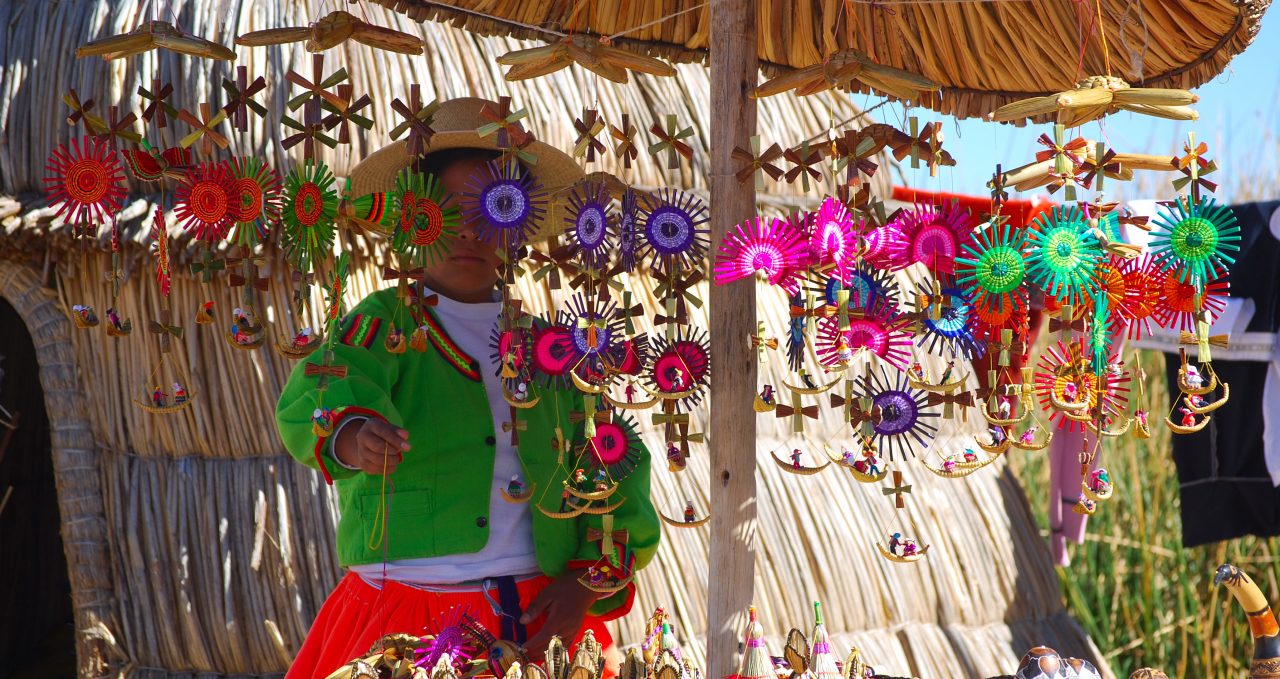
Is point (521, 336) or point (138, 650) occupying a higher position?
point (521, 336)

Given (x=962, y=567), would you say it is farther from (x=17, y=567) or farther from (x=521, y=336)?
(x=17, y=567)

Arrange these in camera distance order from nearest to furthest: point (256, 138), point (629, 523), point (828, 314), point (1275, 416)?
point (828, 314), point (629, 523), point (256, 138), point (1275, 416)

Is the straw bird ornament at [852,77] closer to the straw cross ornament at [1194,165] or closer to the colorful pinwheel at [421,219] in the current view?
the straw cross ornament at [1194,165]

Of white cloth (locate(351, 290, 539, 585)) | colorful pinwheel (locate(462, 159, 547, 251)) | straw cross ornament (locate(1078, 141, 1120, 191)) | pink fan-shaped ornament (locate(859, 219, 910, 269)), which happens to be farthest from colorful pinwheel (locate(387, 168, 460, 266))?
straw cross ornament (locate(1078, 141, 1120, 191))

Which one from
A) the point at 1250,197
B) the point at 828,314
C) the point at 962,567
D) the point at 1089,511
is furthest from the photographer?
the point at 1250,197

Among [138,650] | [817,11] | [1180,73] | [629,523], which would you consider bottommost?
[138,650]

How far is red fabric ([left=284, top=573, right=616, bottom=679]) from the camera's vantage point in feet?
6.55

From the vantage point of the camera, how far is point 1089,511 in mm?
1975


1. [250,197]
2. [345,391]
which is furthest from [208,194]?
[345,391]

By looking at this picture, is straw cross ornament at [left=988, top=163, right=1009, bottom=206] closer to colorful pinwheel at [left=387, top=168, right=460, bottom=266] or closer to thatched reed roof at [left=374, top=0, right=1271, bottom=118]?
thatched reed roof at [left=374, top=0, right=1271, bottom=118]

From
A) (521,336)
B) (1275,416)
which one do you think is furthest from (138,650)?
(1275,416)

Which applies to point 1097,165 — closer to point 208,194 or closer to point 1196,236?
point 1196,236

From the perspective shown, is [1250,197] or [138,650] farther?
[1250,197]

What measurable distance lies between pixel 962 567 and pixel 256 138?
8.11 feet
